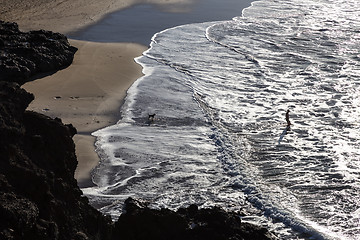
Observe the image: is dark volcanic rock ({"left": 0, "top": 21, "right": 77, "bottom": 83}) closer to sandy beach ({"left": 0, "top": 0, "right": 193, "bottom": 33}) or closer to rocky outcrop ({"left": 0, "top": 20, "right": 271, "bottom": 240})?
sandy beach ({"left": 0, "top": 0, "right": 193, "bottom": 33})

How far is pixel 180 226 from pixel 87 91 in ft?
37.4

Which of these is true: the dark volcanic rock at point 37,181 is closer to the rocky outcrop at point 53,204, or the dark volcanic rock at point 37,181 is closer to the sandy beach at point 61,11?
the rocky outcrop at point 53,204

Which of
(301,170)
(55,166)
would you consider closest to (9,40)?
(301,170)

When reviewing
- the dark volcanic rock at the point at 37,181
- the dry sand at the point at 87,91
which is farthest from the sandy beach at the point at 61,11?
the dark volcanic rock at the point at 37,181

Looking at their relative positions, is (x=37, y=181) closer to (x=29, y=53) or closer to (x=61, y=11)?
(x=29, y=53)

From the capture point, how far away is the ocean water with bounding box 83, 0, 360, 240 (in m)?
11.2

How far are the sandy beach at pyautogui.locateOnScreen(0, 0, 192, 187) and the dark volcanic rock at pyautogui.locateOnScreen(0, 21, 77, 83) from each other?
1.24 feet

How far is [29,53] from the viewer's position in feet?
61.7

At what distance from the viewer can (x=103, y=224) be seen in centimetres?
670

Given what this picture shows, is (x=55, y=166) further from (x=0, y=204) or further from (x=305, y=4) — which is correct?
(x=305, y=4)

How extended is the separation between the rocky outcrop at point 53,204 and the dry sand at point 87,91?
5005 mm

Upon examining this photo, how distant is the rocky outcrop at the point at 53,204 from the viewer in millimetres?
5434

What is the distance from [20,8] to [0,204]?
26365mm

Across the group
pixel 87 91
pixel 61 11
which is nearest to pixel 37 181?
pixel 87 91
